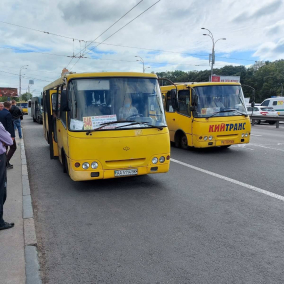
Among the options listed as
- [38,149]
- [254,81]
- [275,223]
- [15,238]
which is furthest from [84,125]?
[254,81]

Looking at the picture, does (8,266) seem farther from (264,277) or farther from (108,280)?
(264,277)

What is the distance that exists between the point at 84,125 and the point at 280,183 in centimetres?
436

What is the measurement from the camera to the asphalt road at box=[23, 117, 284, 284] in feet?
12.0

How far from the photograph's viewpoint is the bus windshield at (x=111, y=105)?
6.58m

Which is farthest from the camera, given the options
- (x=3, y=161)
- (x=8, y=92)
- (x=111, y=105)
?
(x=8, y=92)

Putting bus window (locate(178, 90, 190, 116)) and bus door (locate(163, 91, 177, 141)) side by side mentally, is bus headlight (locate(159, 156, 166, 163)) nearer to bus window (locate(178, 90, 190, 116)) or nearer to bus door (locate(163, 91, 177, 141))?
bus window (locate(178, 90, 190, 116))

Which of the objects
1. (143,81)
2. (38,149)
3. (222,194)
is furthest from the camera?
(38,149)

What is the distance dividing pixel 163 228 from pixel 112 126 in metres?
2.51

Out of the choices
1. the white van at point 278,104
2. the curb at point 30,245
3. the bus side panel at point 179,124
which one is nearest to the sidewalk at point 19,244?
the curb at point 30,245

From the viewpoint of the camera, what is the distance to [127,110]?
6770 millimetres

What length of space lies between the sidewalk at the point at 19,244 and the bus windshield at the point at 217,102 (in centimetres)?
642

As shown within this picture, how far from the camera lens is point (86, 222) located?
17.0 feet

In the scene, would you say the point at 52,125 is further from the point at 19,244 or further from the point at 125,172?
the point at 19,244

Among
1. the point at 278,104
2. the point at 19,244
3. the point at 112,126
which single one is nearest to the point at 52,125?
the point at 112,126
